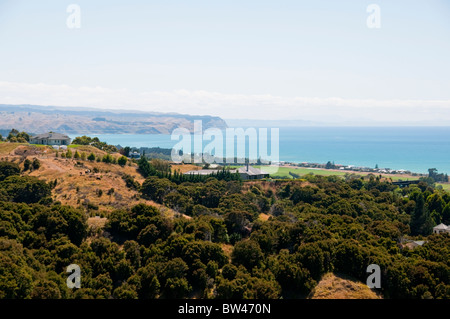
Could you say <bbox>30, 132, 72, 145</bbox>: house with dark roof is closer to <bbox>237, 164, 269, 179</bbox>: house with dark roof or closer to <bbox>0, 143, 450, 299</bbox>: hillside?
<bbox>0, 143, 450, 299</bbox>: hillside

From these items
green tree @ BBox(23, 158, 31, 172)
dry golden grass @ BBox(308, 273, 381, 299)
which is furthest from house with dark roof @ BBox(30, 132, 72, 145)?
dry golden grass @ BBox(308, 273, 381, 299)

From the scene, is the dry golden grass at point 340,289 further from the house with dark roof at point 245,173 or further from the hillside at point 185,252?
the house with dark roof at point 245,173

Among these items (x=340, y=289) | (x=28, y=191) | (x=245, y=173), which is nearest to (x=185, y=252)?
(x=340, y=289)

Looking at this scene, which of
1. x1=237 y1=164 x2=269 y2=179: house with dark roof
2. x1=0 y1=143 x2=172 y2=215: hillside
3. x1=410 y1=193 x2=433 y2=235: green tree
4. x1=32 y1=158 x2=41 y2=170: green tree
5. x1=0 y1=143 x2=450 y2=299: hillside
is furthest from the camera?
x1=237 y1=164 x2=269 y2=179: house with dark roof

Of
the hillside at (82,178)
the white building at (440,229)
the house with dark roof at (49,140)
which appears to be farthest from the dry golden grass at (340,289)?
the house with dark roof at (49,140)

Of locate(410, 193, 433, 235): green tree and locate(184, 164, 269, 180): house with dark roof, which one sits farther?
locate(184, 164, 269, 180): house with dark roof

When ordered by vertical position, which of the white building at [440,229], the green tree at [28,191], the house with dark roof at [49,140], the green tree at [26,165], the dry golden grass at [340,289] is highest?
the house with dark roof at [49,140]

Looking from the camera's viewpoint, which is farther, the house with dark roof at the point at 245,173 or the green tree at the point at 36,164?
the house with dark roof at the point at 245,173

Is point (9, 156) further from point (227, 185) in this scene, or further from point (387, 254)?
point (387, 254)
